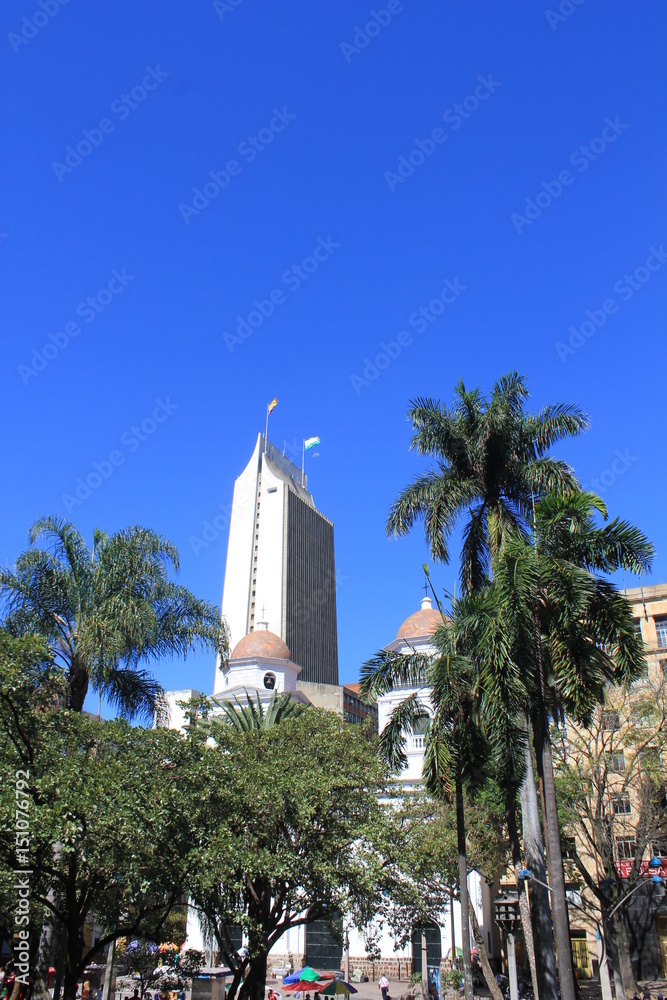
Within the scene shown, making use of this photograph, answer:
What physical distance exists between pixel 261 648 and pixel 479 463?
1400 inches

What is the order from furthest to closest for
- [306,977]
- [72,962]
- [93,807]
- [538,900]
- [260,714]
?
[260,714] < [306,977] < [538,900] < [72,962] < [93,807]

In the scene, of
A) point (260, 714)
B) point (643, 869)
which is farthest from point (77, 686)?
point (643, 869)

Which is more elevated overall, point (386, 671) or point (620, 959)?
point (386, 671)

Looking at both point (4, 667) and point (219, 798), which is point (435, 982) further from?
point (4, 667)

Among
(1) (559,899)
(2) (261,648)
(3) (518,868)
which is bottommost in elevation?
(1) (559,899)

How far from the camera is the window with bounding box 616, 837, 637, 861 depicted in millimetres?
35844

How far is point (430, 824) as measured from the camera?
101ft

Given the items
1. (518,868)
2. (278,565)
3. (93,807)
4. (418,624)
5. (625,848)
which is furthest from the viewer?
(278,565)

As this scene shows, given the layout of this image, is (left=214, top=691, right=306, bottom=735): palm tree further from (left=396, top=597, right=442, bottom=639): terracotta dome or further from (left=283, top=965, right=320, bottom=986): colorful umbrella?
(left=396, top=597, right=442, bottom=639): terracotta dome

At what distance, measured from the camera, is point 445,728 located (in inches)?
739

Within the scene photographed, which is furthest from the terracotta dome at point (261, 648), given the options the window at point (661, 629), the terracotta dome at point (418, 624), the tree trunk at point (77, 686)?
the tree trunk at point (77, 686)

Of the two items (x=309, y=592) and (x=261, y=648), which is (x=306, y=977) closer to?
(x=261, y=648)

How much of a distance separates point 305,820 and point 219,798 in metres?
2.79

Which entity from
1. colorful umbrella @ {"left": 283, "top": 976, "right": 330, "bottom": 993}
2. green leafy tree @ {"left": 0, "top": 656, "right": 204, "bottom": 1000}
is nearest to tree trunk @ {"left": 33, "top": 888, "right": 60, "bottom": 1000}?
green leafy tree @ {"left": 0, "top": 656, "right": 204, "bottom": 1000}
